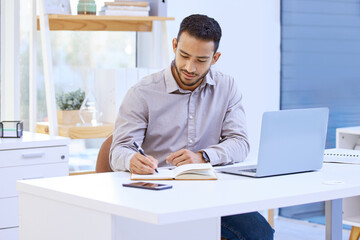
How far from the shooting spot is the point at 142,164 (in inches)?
81.0

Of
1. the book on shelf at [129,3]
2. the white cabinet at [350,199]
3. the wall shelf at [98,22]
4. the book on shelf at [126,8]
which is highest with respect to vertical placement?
the book on shelf at [129,3]

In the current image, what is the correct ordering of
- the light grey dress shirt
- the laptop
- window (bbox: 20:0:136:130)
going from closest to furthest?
the laptop → the light grey dress shirt → window (bbox: 20:0:136:130)

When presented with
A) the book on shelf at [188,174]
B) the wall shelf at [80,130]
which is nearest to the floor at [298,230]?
the wall shelf at [80,130]

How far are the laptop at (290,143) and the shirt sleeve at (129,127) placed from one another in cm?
38

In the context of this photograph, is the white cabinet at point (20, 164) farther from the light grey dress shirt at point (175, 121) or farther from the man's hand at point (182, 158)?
the man's hand at point (182, 158)

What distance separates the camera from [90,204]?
1.62 meters

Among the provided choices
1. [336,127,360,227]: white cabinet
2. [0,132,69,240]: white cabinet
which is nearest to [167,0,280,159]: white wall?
[336,127,360,227]: white cabinet

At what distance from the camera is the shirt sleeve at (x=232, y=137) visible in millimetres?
2328

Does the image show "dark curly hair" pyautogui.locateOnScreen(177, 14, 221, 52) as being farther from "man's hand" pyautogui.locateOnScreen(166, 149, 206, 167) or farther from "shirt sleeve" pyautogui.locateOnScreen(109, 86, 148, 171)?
"man's hand" pyautogui.locateOnScreen(166, 149, 206, 167)

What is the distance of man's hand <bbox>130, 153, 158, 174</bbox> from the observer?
204 centimetres

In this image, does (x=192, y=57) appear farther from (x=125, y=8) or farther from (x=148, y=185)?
(x=125, y=8)

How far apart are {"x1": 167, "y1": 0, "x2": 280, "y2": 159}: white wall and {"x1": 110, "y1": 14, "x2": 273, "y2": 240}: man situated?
68.0 inches

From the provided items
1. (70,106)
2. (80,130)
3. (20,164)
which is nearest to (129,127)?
(20,164)

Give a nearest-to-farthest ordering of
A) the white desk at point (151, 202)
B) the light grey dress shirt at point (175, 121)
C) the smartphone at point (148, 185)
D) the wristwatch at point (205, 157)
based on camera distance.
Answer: the white desk at point (151, 202) → the smartphone at point (148, 185) → the wristwatch at point (205, 157) → the light grey dress shirt at point (175, 121)
